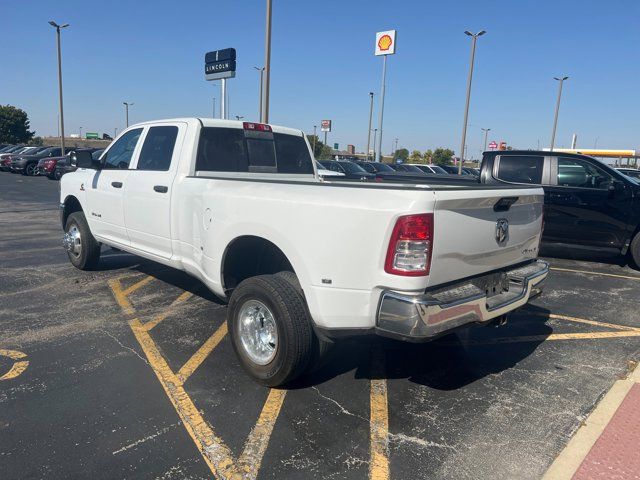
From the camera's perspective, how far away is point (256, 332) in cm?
371

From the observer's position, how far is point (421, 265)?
113 inches

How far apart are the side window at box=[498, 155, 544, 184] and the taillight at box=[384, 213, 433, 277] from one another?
6.44 meters

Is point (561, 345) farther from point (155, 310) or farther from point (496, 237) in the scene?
point (155, 310)

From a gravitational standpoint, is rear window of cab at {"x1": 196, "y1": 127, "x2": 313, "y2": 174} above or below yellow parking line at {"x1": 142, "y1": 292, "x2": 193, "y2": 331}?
above

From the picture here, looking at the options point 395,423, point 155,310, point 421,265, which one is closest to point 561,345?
point 395,423

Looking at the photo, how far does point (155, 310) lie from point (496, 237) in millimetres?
3631

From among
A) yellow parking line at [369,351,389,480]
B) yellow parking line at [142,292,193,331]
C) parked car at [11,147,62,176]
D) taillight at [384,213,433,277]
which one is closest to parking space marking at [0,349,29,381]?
yellow parking line at [142,292,193,331]

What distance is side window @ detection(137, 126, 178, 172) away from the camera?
490 centimetres

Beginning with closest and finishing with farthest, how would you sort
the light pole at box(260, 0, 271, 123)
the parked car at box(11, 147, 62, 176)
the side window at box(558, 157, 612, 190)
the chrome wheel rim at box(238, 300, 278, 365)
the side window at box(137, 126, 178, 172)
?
the chrome wheel rim at box(238, 300, 278, 365), the side window at box(137, 126, 178, 172), the side window at box(558, 157, 612, 190), the light pole at box(260, 0, 271, 123), the parked car at box(11, 147, 62, 176)

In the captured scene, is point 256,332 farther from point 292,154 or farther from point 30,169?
point 30,169

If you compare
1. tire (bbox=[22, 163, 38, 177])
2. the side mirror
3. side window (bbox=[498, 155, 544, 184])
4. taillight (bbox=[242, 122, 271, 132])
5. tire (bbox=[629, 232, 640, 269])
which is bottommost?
tire (bbox=[22, 163, 38, 177])

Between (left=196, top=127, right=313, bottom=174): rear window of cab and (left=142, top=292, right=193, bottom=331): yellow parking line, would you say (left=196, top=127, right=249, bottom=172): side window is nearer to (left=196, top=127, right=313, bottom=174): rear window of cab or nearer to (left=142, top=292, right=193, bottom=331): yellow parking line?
(left=196, top=127, right=313, bottom=174): rear window of cab

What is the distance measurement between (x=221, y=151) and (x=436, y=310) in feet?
9.63

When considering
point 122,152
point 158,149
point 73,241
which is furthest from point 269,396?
point 73,241
